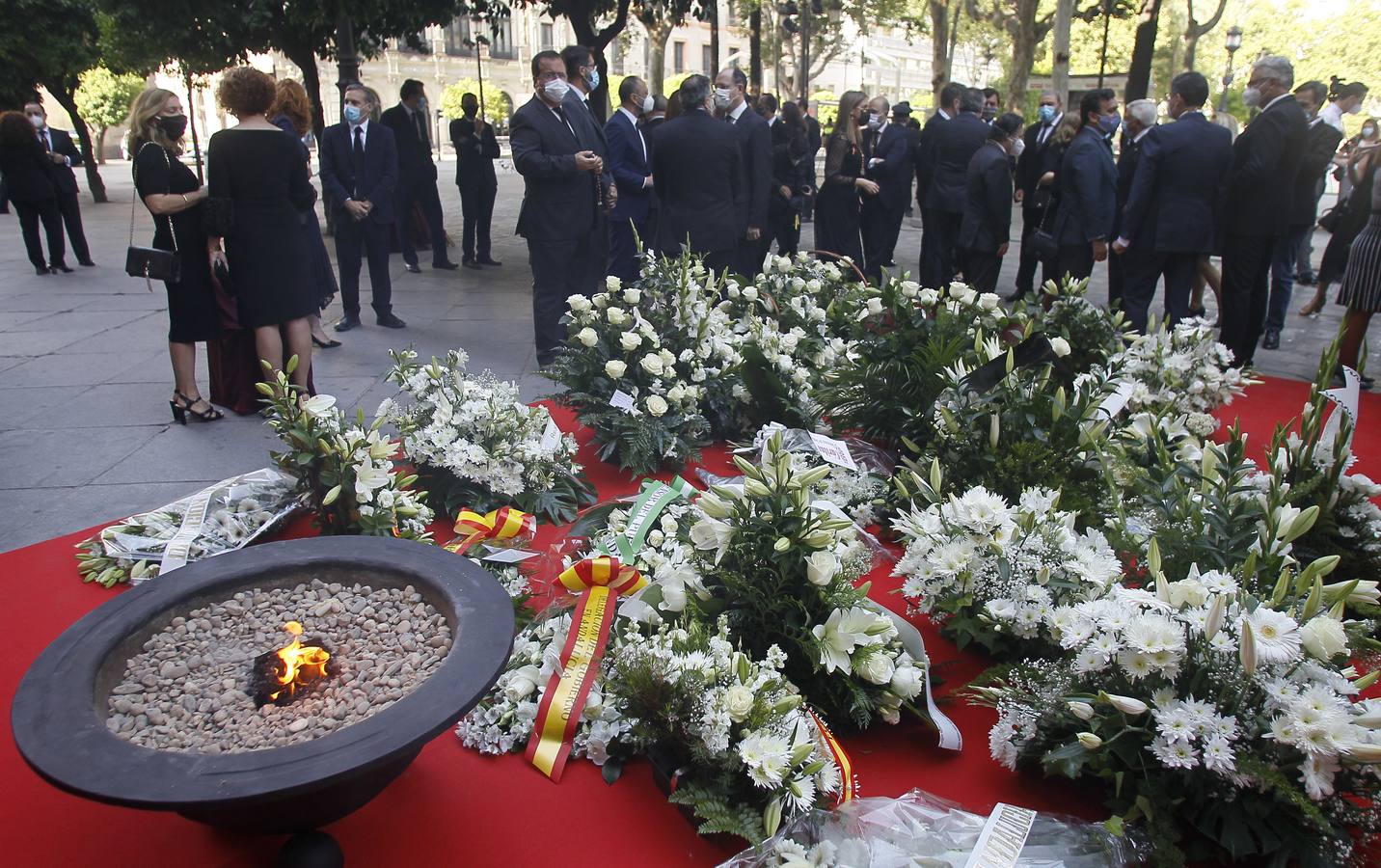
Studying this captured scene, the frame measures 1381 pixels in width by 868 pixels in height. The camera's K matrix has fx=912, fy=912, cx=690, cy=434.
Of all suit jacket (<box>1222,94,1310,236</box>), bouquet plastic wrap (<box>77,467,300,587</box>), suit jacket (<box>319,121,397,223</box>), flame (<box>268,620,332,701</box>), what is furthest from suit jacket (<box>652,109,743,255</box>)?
flame (<box>268,620,332,701</box>)

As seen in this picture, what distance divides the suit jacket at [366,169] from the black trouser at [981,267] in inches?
186

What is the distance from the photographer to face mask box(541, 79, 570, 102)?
5.89m

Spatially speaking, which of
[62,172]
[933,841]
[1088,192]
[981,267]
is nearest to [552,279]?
[981,267]

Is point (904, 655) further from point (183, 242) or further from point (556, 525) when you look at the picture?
point (183, 242)

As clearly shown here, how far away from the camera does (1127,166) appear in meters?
7.21

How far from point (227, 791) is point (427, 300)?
772 cm

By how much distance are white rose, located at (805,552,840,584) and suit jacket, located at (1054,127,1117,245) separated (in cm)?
541

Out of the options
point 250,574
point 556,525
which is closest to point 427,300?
point 556,525

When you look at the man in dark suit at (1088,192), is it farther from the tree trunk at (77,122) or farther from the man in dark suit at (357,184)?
the tree trunk at (77,122)

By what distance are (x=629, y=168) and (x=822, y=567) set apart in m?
5.60

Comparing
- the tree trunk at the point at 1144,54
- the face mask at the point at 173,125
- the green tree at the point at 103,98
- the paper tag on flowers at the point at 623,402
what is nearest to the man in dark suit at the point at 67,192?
the face mask at the point at 173,125

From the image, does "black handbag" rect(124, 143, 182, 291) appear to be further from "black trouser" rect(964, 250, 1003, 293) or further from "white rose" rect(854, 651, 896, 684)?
"black trouser" rect(964, 250, 1003, 293)

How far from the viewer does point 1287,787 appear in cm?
180

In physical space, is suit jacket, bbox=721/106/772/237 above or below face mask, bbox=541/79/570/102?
below
